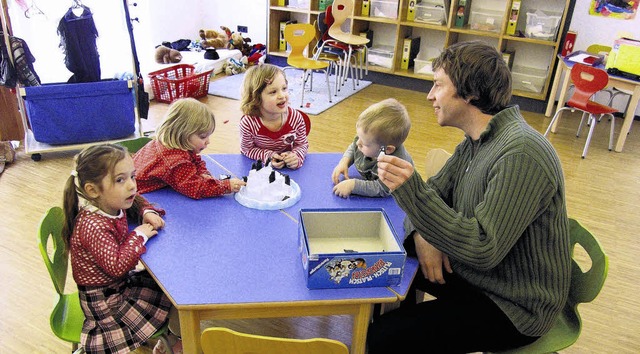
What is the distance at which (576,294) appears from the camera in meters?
1.52

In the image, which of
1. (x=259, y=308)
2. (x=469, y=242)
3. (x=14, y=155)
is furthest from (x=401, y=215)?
(x=14, y=155)

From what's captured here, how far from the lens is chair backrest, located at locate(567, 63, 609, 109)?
12.7 ft

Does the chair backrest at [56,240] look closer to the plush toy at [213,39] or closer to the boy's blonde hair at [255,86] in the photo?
the boy's blonde hair at [255,86]

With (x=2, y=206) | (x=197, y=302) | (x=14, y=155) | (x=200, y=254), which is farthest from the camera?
(x=14, y=155)

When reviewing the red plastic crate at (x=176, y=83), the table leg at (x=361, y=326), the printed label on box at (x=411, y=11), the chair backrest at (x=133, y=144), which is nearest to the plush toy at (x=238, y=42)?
the red plastic crate at (x=176, y=83)

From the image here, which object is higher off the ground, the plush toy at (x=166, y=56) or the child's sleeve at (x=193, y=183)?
the child's sleeve at (x=193, y=183)

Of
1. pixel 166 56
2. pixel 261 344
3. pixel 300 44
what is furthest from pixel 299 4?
pixel 261 344

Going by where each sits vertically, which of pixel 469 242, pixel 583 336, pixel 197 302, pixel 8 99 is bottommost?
pixel 583 336

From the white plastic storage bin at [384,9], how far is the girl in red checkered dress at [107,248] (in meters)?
4.55

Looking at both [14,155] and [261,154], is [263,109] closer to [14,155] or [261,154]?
[261,154]

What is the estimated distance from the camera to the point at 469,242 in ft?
4.23

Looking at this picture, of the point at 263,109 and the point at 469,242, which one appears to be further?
the point at 263,109

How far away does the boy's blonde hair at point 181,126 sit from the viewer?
5.95 ft

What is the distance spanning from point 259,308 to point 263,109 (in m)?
1.14
